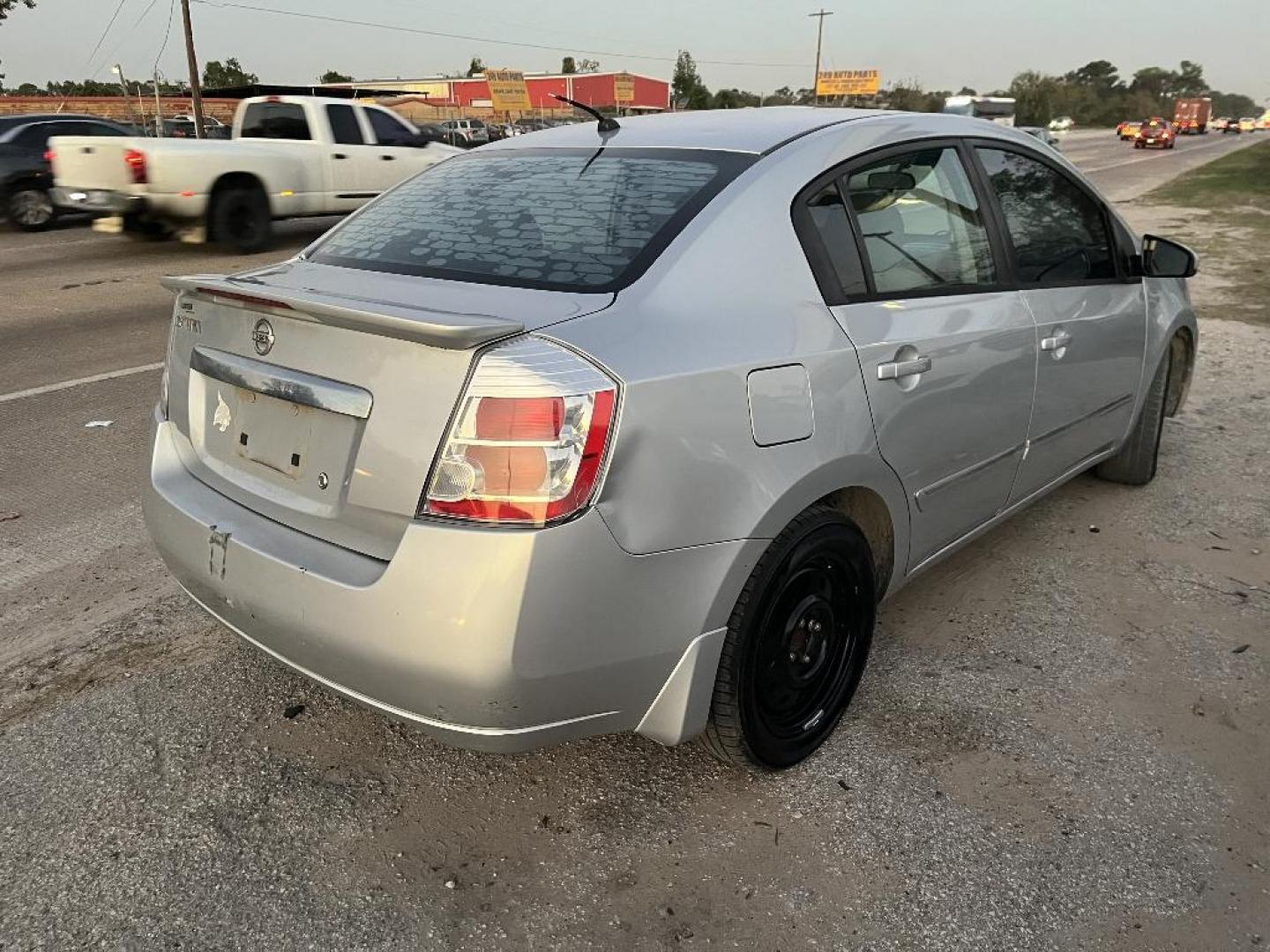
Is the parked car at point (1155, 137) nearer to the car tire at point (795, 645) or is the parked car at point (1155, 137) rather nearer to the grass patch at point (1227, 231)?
the grass patch at point (1227, 231)

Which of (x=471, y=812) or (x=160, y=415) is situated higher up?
(x=160, y=415)

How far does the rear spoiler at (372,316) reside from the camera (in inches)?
76.0

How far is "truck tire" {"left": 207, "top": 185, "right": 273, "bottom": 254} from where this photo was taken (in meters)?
11.4

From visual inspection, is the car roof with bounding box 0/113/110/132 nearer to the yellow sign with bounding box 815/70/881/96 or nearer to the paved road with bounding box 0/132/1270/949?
the paved road with bounding box 0/132/1270/949

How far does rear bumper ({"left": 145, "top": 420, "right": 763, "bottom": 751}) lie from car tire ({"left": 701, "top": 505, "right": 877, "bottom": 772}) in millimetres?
80

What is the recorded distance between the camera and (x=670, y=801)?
2510mm

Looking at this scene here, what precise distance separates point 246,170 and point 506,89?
1946cm

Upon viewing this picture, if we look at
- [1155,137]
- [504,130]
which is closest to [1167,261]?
[504,130]

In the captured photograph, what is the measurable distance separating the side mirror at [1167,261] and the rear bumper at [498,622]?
278 cm

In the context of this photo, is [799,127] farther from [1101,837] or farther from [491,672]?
[1101,837]

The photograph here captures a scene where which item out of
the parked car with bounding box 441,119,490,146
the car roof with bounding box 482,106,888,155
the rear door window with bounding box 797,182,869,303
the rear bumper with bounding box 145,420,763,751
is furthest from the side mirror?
the parked car with bounding box 441,119,490,146

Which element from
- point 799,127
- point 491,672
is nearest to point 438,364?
point 491,672

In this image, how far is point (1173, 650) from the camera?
326 cm

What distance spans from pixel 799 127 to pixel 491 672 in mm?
1807
